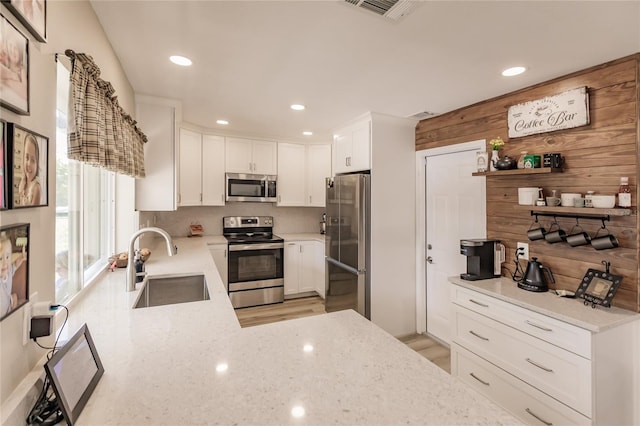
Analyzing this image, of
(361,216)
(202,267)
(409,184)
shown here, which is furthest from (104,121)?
(409,184)

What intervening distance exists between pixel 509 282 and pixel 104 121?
2893mm

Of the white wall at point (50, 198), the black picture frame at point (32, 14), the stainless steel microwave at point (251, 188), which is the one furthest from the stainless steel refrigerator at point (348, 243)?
the black picture frame at point (32, 14)

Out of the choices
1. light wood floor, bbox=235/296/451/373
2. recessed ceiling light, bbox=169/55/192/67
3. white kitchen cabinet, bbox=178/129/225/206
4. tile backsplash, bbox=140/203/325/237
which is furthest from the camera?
tile backsplash, bbox=140/203/325/237

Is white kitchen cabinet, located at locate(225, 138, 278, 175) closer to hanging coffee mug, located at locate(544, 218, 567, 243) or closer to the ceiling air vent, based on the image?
the ceiling air vent

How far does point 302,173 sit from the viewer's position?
182 inches

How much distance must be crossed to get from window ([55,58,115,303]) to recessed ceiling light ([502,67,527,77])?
245 cm

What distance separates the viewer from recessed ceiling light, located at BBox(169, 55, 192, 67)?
6.24 feet

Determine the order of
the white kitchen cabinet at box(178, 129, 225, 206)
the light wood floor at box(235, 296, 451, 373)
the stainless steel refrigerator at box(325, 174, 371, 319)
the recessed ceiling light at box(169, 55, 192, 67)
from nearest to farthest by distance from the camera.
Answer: the recessed ceiling light at box(169, 55, 192, 67) → the light wood floor at box(235, 296, 451, 373) → the stainless steel refrigerator at box(325, 174, 371, 319) → the white kitchen cabinet at box(178, 129, 225, 206)

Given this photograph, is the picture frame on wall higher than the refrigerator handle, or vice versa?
the picture frame on wall

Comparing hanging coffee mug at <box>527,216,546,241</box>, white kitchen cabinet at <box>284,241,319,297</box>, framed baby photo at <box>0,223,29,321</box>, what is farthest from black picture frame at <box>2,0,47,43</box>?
white kitchen cabinet at <box>284,241,319,297</box>

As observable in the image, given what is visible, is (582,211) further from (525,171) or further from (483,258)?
(483,258)

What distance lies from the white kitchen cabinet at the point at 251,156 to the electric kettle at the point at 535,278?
131 inches

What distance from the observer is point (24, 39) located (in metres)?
0.82

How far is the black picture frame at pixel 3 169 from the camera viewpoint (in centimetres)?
73
